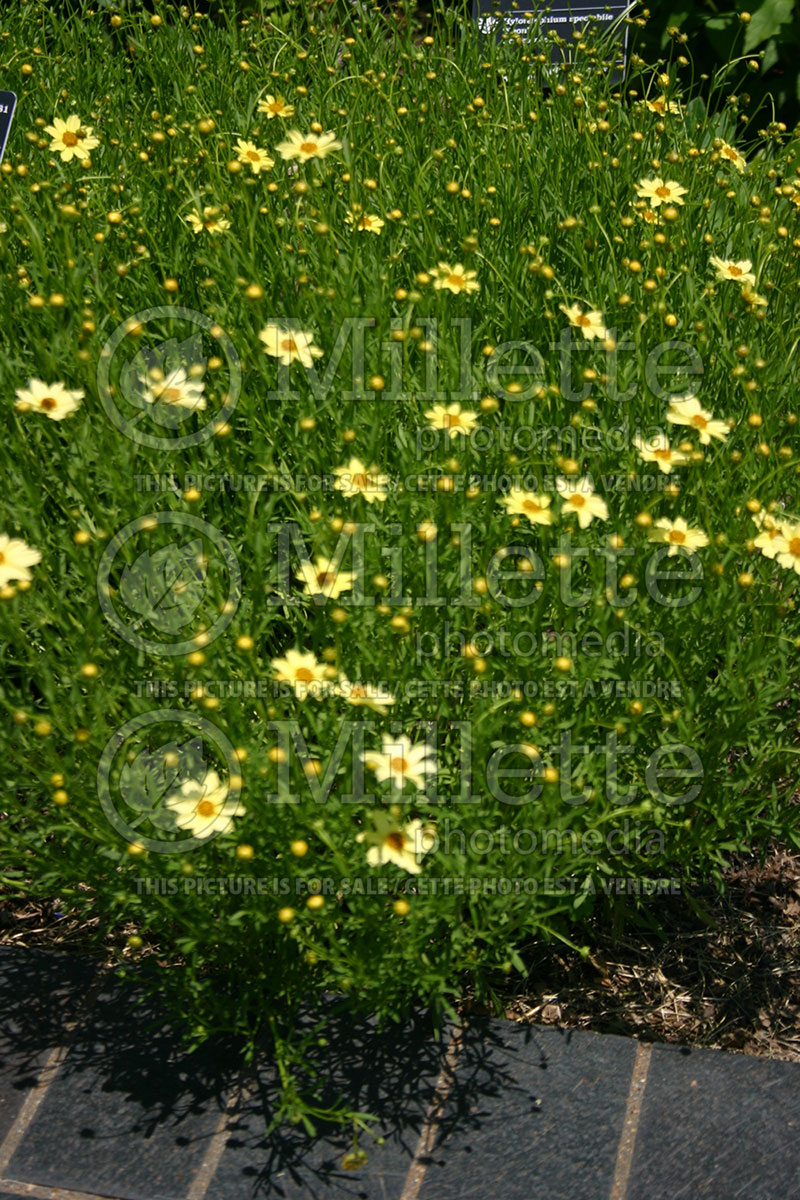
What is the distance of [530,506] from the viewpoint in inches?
80.3

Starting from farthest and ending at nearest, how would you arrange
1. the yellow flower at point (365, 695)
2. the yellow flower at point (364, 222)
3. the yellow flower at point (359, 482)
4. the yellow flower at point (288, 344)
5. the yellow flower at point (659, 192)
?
1. the yellow flower at point (659, 192)
2. the yellow flower at point (364, 222)
3. the yellow flower at point (288, 344)
4. the yellow flower at point (359, 482)
5. the yellow flower at point (365, 695)

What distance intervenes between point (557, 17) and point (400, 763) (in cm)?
343

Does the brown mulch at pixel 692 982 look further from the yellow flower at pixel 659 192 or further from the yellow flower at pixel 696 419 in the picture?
the yellow flower at pixel 659 192

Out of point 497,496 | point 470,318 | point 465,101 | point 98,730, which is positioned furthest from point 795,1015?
point 465,101

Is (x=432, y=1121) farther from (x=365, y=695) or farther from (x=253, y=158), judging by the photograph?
(x=253, y=158)

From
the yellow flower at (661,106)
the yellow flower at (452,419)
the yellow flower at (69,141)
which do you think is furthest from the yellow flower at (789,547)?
the yellow flower at (69,141)

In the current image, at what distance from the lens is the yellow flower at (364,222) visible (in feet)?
8.85

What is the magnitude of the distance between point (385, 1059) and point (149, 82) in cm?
350

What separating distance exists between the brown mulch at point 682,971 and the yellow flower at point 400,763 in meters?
0.67

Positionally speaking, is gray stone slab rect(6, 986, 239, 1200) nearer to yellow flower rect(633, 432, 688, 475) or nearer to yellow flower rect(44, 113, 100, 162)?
yellow flower rect(633, 432, 688, 475)

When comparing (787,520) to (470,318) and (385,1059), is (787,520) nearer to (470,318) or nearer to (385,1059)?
(470,318)

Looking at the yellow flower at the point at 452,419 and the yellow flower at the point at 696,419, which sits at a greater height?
the yellow flower at the point at 696,419

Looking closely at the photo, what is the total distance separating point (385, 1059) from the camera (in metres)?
2.13

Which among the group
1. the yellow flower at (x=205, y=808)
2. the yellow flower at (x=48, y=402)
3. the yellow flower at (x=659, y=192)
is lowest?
the yellow flower at (x=205, y=808)
